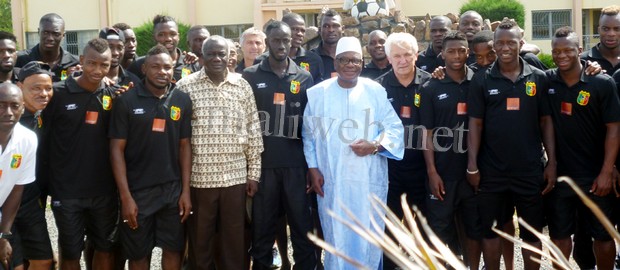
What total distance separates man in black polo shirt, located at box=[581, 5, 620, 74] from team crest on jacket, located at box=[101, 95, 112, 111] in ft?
12.4

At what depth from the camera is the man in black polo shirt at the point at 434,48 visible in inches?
259

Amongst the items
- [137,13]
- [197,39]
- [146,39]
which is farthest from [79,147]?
[137,13]

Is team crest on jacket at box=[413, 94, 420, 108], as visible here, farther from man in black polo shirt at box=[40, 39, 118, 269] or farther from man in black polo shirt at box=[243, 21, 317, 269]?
man in black polo shirt at box=[40, 39, 118, 269]

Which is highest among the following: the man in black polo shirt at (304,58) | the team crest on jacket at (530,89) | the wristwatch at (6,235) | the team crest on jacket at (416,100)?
the man in black polo shirt at (304,58)

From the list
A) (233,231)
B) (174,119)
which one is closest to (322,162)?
(233,231)

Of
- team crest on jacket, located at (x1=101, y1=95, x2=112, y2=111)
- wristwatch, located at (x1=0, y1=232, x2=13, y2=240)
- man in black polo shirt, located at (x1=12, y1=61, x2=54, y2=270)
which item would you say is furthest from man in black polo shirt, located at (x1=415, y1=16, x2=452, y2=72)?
wristwatch, located at (x1=0, y1=232, x2=13, y2=240)

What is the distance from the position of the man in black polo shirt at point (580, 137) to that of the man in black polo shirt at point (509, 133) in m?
0.10

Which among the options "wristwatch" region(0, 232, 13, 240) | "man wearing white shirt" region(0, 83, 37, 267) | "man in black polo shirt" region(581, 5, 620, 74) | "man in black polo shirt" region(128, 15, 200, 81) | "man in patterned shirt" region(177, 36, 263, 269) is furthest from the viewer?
"man in black polo shirt" region(128, 15, 200, 81)

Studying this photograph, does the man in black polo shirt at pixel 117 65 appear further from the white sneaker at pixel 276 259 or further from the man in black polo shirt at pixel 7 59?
the white sneaker at pixel 276 259

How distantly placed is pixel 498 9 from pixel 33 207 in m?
20.0

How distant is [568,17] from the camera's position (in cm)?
2562

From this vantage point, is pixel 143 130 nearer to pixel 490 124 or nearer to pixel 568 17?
pixel 490 124

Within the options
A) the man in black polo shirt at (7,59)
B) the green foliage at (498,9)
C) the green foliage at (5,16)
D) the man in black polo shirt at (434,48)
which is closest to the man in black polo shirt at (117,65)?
the man in black polo shirt at (7,59)

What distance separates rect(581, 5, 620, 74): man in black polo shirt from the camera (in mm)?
5447
